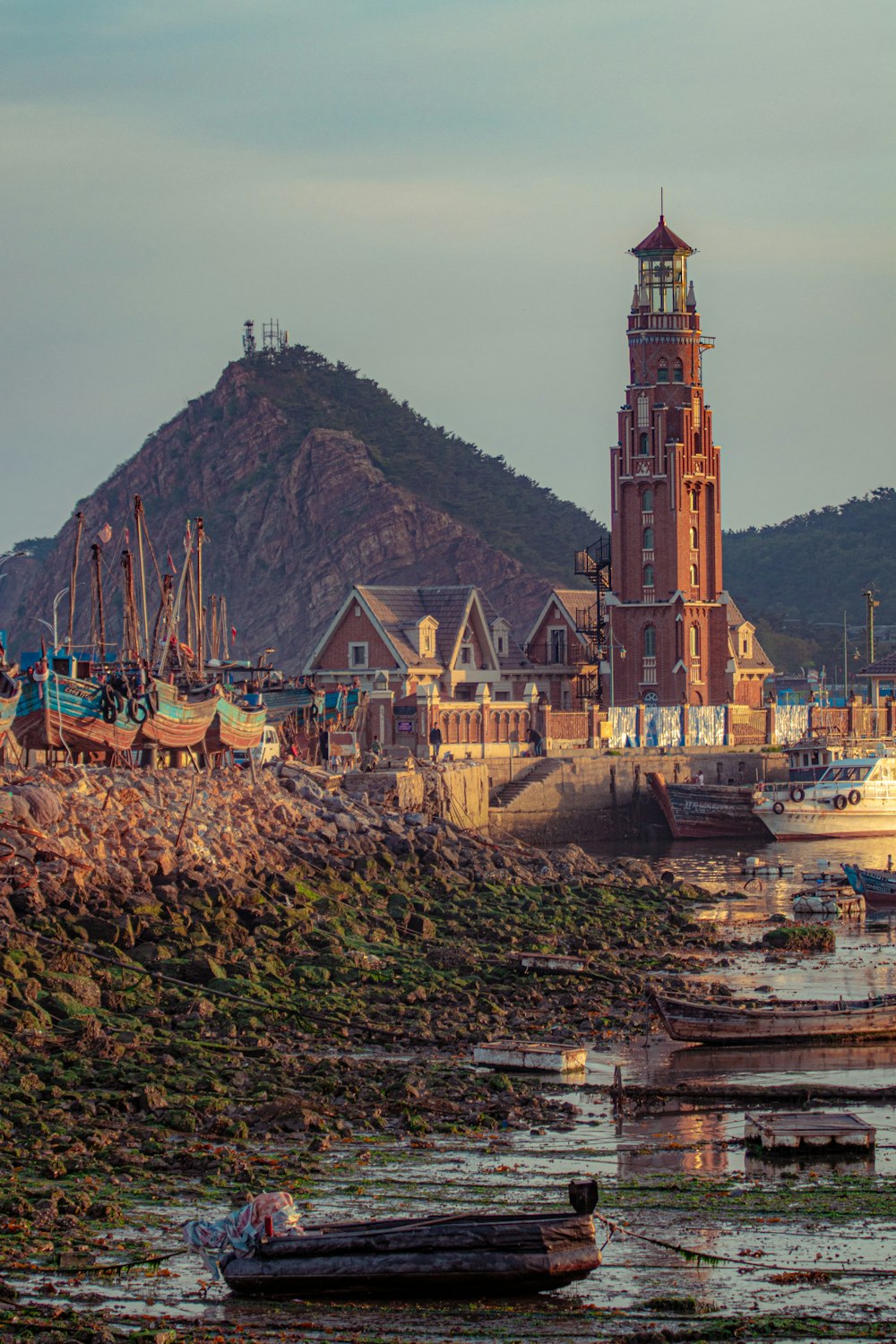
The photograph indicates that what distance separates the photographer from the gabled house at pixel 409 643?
263 ft

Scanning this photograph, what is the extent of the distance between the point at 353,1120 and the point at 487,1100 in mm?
1860

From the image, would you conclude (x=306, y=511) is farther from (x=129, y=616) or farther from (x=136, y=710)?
(x=136, y=710)

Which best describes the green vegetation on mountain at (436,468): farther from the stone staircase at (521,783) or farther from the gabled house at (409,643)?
the stone staircase at (521,783)

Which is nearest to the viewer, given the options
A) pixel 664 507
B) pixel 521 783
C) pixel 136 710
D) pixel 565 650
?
pixel 136 710

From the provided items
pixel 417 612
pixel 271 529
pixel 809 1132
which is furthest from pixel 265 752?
pixel 271 529

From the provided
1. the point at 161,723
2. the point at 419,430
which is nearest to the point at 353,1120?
the point at 161,723

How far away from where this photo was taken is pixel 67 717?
42.2 m

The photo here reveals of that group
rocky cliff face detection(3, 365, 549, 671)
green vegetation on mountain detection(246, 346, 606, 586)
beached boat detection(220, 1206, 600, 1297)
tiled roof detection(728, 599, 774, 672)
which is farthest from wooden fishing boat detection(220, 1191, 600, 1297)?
green vegetation on mountain detection(246, 346, 606, 586)

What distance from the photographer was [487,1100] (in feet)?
75.7

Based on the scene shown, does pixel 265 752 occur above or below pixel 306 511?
below

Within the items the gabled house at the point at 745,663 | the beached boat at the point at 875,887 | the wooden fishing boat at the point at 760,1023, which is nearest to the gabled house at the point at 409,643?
the gabled house at the point at 745,663

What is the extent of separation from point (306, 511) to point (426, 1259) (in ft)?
478

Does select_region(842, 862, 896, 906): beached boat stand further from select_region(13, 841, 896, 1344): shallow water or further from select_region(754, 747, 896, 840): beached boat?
select_region(13, 841, 896, 1344): shallow water

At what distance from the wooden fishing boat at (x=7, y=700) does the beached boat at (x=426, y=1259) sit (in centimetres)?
2412
